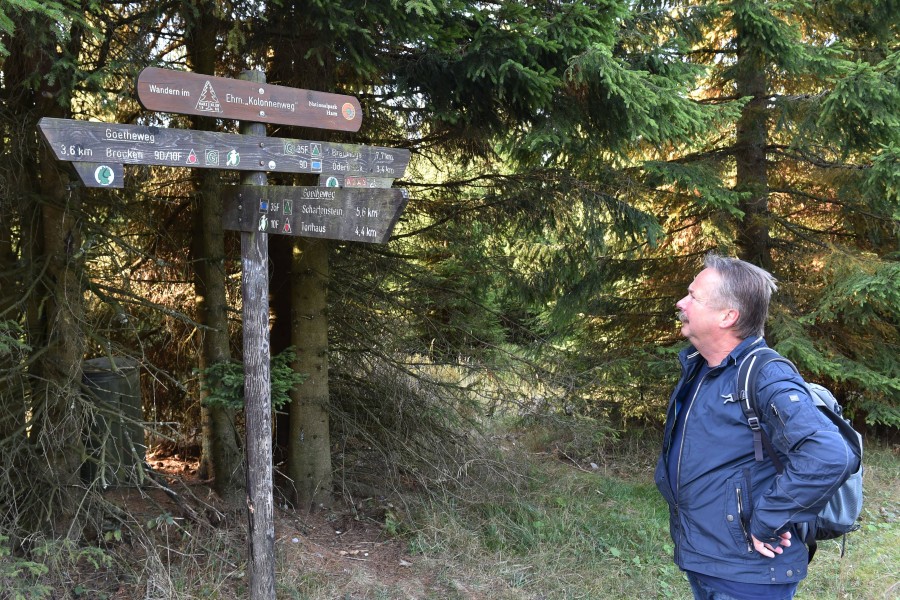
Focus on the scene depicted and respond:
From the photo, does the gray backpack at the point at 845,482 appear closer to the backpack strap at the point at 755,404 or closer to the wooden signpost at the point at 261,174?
the backpack strap at the point at 755,404

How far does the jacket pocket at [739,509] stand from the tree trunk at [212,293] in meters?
3.96

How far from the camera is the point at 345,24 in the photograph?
4.38 meters

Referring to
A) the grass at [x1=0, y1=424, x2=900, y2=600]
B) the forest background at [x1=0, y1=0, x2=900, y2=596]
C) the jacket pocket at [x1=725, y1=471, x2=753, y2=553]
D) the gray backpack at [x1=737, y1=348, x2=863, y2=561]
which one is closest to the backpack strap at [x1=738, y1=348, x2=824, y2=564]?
the gray backpack at [x1=737, y1=348, x2=863, y2=561]

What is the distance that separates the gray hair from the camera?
2818 millimetres

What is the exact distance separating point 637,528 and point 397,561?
2.39 m

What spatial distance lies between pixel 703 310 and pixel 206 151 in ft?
8.69

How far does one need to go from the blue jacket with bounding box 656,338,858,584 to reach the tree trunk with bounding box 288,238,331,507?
3.69m

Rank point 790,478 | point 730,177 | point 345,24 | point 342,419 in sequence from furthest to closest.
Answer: point 730,177
point 342,419
point 345,24
point 790,478

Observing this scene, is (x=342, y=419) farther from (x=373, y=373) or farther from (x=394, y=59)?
(x=394, y=59)

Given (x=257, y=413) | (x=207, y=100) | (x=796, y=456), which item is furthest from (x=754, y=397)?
(x=207, y=100)

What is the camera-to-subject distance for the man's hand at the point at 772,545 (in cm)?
260

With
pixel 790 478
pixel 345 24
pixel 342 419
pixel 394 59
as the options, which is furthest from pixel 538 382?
pixel 790 478

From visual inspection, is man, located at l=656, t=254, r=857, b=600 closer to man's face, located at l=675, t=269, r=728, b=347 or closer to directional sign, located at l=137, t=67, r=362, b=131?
man's face, located at l=675, t=269, r=728, b=347

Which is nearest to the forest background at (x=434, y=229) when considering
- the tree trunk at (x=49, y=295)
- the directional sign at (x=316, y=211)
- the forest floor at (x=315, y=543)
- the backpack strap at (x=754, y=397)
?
the tree trunk at (x=49, y=295)
